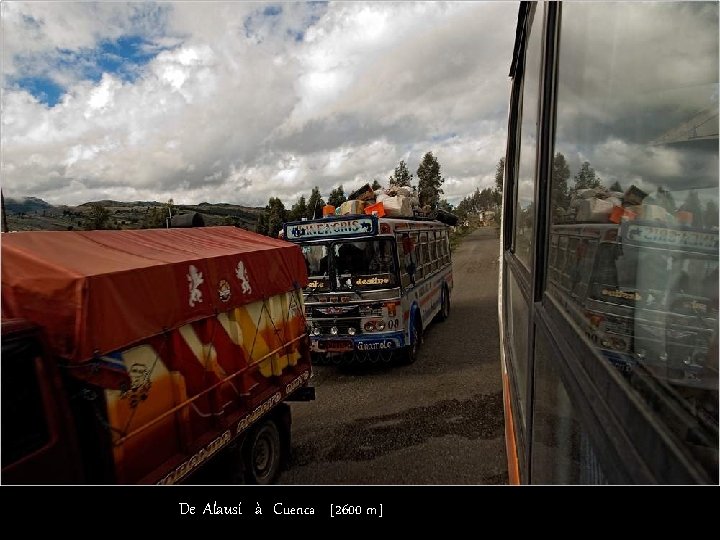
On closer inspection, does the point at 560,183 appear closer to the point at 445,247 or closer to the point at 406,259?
the point at 406,259

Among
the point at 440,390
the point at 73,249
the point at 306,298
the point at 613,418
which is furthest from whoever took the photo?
the point at 306,298

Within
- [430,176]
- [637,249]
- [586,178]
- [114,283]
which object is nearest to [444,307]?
[114,283]

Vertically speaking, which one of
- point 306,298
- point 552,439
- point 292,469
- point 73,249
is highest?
point 73,249

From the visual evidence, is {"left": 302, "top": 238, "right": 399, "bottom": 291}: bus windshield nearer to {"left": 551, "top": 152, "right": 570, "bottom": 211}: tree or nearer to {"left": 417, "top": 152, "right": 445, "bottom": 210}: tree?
{"left": 551, "top": 152, "right": 570, "bottom": 211}: tree

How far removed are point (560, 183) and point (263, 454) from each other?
14.5 ft

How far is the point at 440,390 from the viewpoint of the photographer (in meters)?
7.27

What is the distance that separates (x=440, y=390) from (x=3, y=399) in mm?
5828

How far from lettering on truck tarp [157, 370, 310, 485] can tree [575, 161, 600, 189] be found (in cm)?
322

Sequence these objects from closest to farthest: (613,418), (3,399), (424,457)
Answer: (613,418), (3,399), (424,457)

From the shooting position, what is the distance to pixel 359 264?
799 cm

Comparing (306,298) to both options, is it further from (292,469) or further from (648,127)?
(648,127)

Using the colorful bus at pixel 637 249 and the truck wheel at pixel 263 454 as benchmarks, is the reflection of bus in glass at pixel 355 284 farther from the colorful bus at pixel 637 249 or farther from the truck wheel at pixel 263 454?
the colorful bus at pixel 637 249

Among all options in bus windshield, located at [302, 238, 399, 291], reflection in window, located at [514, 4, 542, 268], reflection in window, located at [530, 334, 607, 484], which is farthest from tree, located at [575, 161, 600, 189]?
bus windshield, located at [302, 238, 399, 291]

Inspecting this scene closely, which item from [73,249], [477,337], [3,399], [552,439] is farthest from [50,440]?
[477,337]
